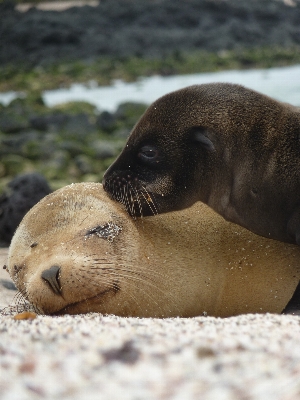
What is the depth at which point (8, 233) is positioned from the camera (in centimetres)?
665

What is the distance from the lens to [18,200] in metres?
6.63

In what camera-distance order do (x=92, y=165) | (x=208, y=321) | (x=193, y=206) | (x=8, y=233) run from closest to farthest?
1. (x=208, y=321)
2. (x=193, y=206)
3. (x=8, y=233)
4. (x=92, y=165)

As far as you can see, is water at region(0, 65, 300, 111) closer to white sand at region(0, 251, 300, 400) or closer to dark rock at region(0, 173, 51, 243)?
dark rock at region(0, 173, 51, 243)

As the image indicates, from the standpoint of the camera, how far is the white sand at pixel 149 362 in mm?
1472

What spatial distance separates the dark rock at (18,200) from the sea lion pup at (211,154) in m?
3.12

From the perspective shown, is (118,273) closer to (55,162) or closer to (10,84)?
(55,162)

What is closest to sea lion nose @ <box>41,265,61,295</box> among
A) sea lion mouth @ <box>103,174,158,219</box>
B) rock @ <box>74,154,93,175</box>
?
sea lion mouth @ <box>103,174,158,219</box>

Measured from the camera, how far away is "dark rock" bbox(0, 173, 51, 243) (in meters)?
6.62

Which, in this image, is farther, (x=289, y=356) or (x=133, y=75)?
(x=133, y=75)

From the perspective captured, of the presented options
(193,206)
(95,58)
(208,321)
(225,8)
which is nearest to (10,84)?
(95,58)

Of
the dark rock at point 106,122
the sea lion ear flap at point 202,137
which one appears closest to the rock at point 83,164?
the dark rock at point 106,122

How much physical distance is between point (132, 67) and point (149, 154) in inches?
673

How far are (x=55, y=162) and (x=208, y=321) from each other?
920 centimetres

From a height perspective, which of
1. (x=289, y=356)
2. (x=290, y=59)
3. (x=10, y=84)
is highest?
(x=289, y=356)
